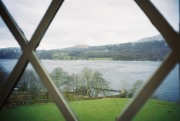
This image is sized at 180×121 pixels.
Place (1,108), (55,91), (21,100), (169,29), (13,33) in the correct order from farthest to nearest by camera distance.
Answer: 1. (21,100)
2. (1,108)
3. (13,33)
4. (55,91)
5. (169,29)

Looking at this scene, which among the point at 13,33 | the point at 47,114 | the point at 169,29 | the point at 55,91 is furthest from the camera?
the point at 47,114

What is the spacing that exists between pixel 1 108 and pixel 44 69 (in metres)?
0.58

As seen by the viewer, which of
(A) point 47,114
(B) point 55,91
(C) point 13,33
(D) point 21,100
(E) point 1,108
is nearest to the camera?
(B) point 55,91

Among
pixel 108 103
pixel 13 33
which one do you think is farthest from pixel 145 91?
pixel 108 103

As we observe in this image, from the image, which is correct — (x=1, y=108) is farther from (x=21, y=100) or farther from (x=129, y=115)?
(x=129, y=115)

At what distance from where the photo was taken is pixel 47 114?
5.67 ft

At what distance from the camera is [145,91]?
0.81 meters

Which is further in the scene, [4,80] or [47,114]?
[47,114]

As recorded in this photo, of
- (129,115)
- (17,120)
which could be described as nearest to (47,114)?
(17,120)

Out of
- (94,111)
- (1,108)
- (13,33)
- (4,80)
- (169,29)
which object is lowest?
(94,111)

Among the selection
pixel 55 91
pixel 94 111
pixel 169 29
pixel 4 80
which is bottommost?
pixel 94 111

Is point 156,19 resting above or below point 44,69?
above

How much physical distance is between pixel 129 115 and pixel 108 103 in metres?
1.20

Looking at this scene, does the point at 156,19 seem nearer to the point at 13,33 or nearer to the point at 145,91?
the point at 145,91
